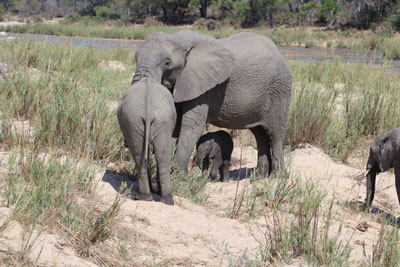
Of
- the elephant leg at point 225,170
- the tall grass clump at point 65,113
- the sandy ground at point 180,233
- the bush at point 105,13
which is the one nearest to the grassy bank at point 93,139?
the tall grass clump at point 65,113

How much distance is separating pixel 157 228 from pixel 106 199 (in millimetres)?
632

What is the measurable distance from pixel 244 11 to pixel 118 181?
41.5 m

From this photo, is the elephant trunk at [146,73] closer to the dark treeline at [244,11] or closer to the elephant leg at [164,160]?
the elephant leg at [164,160]

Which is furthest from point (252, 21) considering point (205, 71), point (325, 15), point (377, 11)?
point (205, 71)

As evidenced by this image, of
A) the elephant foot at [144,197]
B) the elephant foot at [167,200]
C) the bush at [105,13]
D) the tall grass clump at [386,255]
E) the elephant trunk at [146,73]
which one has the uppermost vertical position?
the elephant trunk at [146,73]

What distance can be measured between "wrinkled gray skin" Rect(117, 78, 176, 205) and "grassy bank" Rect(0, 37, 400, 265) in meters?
0.46

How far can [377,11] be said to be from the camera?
1470 inches

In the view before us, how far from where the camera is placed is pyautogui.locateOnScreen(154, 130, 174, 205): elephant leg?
4547 mm

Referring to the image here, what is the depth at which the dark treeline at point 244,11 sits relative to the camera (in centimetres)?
3781

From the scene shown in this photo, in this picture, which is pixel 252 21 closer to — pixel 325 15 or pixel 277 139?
pixel 325 15

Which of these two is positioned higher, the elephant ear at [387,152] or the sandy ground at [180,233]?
the elephant ear at [387,152]

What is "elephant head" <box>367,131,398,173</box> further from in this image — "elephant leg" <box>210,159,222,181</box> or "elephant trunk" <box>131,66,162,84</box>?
"elephant trunk" <box>131,66,162,84</box>

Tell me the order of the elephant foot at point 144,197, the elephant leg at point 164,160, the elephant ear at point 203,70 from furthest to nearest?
the elephant ear at point 203,70 → the elephant foot at point 144,197 → the elephant leg at point 164,160

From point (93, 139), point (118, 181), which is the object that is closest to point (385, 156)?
point (118, 181)
